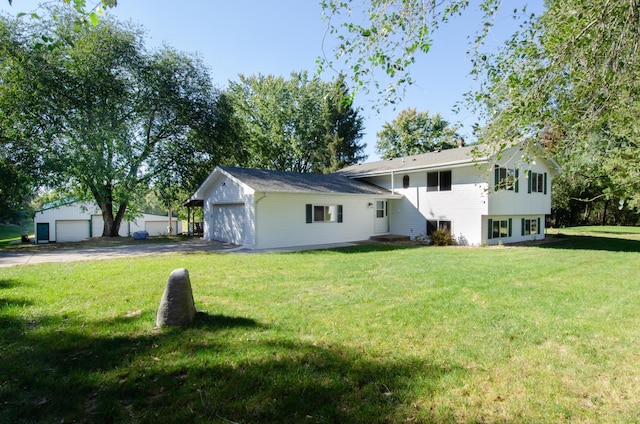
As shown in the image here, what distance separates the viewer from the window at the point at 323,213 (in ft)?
52.5

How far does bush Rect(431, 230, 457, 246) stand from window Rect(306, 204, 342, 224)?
15.5 ft

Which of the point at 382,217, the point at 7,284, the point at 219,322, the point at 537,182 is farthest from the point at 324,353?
the point at 537,182

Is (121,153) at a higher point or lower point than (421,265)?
higher

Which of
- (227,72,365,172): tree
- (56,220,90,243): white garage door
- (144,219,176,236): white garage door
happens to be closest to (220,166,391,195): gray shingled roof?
(227,72,365,172): tree

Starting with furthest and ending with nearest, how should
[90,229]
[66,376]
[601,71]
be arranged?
[90,229] → [601,71] → [66,376]

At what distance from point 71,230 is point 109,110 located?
1318 cm

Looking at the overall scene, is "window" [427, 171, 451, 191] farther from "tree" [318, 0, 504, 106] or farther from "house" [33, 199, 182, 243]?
"house" [33, 199, 182, 243]

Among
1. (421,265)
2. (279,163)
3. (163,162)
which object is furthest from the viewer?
(279,163)

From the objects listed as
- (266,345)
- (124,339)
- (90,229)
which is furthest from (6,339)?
(90,229)

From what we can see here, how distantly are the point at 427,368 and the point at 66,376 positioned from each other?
3.62m

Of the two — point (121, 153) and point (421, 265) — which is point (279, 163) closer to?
point (121, 153)

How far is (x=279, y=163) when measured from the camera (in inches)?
1281

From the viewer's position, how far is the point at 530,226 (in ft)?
62.6

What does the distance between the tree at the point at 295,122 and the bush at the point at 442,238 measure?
684 inches
